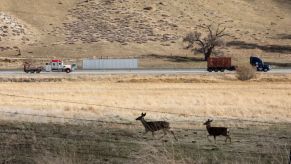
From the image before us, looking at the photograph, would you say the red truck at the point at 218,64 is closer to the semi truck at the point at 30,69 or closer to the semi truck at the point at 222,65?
the semi truck at the point at 222,65

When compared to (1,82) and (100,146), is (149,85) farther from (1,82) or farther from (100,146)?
(100,146)

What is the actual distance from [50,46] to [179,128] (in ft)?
263

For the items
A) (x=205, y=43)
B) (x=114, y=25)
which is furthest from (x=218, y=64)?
(x=114, y=25)

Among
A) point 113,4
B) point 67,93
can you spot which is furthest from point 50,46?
point 67,93

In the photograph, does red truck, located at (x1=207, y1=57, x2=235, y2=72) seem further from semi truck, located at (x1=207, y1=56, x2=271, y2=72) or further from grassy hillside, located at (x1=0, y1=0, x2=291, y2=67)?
grassy hillside, located at (x1=0, y1=0, x2=291, y2=67)

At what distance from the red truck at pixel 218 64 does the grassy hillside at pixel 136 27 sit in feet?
24.5

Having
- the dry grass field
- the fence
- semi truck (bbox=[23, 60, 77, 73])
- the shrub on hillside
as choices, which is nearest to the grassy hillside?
the fence

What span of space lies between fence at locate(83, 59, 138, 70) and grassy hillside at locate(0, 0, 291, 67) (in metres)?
3.47

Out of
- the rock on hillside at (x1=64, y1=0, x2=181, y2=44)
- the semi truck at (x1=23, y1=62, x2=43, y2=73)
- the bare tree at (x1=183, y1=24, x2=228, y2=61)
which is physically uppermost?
the rock on hillside at (x1=64, y1=0, x2=181, y2=44)

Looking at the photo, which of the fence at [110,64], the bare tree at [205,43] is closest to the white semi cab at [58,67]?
the fence at [110,64]

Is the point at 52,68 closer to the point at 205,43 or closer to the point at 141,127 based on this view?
the point at 205,43

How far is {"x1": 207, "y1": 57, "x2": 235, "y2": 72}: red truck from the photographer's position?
75.8m

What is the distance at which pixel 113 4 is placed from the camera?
123938 mm

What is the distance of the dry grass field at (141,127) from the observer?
14.9 metres
